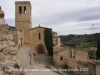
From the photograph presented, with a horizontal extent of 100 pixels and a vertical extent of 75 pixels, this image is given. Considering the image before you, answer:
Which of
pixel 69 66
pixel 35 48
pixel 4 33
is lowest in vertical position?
pixel 69 66

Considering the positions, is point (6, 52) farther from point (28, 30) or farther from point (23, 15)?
point (23, 15)

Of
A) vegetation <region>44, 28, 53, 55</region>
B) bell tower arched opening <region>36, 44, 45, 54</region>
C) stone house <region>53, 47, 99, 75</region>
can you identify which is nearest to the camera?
stone house <region>53, 47, 99, 75</region>

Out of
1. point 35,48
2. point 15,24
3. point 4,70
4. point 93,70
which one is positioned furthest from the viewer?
point 15,24

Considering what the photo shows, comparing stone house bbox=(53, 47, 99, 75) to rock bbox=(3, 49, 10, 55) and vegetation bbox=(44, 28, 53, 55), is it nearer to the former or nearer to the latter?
vegetation bbox=(44, 28, 53, 55)

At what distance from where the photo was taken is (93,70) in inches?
877

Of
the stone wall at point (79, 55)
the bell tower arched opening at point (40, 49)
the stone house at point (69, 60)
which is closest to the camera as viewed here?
the stone house at point (69, 60)

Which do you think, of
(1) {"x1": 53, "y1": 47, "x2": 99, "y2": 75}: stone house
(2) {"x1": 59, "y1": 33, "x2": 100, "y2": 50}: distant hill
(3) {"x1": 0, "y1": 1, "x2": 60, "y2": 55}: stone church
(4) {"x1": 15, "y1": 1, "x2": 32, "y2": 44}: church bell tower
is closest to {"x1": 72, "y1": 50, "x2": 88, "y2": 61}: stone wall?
(1) {"x1": 53, "y1": 47, "x2": 99, "y2": 75}: stone house

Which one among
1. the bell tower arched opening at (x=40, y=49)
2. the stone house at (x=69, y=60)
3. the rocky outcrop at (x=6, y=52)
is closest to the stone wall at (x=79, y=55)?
the stone house at (x=69, y=60)

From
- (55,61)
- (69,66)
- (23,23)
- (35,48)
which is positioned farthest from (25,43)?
(69,66)

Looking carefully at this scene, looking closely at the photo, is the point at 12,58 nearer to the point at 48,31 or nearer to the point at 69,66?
the point at 69,66

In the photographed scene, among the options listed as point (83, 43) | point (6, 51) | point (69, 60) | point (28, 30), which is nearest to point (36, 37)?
point (28, 30)

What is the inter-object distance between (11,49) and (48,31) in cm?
2198

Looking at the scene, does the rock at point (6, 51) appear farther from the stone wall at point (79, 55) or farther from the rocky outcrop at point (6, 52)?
the stone wall at point (79, 55)

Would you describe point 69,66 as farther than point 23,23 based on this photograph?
No
